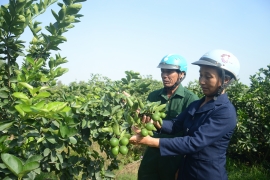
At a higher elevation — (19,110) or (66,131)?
(19,110)

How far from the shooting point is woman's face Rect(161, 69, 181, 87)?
3.07 metres

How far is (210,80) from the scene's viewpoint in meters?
2.18

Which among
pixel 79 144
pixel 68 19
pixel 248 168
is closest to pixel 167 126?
pixel 79 144

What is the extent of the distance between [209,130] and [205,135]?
0.19 feet

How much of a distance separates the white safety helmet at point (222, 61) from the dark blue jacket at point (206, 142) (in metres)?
0.28

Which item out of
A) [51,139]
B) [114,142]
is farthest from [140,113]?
[51,139]

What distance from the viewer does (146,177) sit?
10.0ft

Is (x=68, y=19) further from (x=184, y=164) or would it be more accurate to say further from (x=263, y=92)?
(x=263, y=92)

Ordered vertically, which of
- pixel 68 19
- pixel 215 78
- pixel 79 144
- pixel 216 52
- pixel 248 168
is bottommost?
pixel 248 168

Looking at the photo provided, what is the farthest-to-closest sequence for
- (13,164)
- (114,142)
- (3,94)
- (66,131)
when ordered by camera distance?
(114,142) → (3,94) → (66,131) → (13,164)

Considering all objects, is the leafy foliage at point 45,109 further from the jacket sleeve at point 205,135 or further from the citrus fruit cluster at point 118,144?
the jacket sleeve at point 205,135

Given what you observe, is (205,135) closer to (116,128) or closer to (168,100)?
(116,128)

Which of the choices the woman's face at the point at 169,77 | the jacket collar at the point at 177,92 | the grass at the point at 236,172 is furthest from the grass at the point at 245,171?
the woman's face at the point at 169,77

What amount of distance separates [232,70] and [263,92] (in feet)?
12.3
